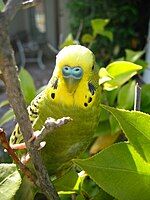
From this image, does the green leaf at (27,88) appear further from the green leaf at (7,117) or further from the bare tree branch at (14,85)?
the bare tree branch at (14,85)

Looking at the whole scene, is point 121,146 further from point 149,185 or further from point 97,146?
point 97,146

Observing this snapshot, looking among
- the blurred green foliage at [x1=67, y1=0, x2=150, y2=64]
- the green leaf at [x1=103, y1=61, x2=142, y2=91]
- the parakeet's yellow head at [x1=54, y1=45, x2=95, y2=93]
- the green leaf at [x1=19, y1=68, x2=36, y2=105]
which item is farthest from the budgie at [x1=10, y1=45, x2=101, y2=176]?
the blurred green foliage at [x1=67, y1=0, x2=150, y2=64]

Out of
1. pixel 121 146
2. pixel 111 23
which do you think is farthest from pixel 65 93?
pixel 111 23

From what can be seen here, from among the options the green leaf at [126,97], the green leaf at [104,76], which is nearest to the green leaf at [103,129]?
the green leaf at [126,97]

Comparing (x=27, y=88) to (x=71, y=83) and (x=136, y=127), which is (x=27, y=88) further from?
(x=136, y=127)

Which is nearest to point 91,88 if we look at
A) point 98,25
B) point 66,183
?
point 66,183

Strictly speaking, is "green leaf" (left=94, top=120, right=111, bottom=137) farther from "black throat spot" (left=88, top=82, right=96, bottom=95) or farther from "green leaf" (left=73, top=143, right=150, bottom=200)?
"green leaf" (left=73, top=143, right=150, bottom=200)
